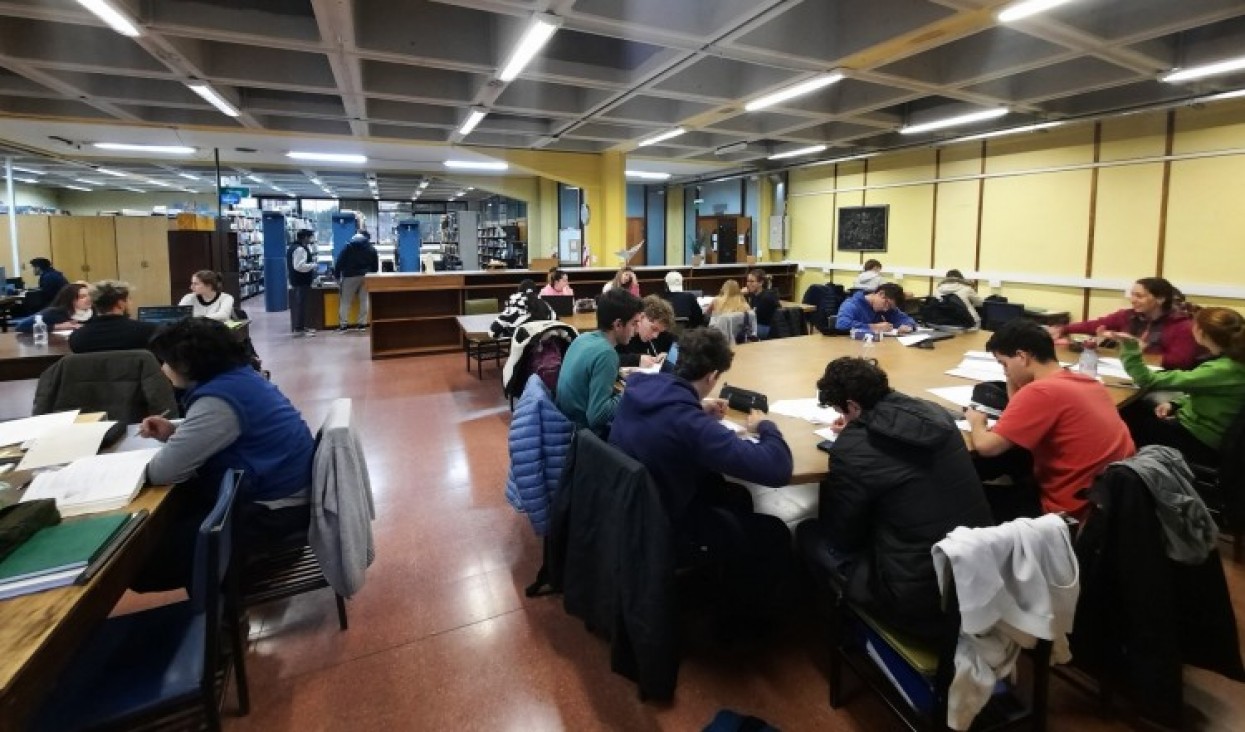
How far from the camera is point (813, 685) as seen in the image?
7.13 ft

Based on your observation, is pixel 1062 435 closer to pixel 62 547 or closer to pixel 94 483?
pixel 62 547

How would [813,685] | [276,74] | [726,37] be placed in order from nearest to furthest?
[813,685] → [726,37] → [276,74]

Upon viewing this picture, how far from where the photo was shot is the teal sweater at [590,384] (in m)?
2.71

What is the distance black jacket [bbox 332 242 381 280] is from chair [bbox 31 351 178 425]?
7.58m

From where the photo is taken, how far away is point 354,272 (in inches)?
409

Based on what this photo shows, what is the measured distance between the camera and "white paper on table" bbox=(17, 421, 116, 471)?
202cm

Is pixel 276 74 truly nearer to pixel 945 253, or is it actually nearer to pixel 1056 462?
pixel 1056 462

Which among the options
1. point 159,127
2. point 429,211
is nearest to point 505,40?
point 159,127

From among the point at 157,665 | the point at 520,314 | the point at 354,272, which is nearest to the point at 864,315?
the point at 520,314

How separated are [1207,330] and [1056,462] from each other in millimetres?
1637

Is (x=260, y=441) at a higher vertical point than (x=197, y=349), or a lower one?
lower

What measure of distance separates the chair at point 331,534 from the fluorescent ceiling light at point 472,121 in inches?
215

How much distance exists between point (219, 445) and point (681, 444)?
4.92 feet

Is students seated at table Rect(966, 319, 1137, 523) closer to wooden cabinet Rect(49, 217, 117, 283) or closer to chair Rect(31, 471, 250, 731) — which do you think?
chair Rect(31, 471, 250, 731)
